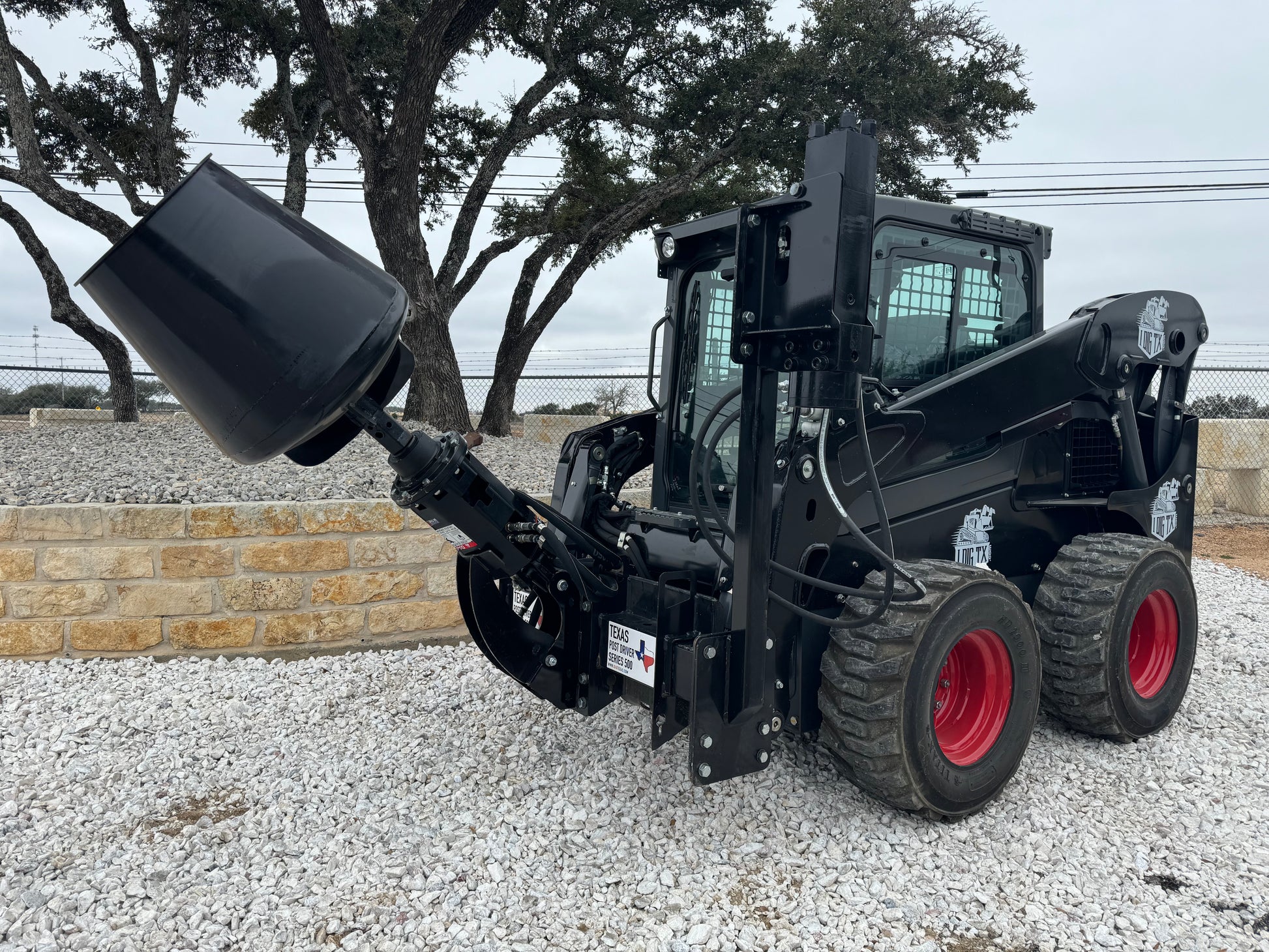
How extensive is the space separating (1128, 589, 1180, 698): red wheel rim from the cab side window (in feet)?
4.67

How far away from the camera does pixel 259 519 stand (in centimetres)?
492

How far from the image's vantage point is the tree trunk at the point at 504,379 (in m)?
13.6

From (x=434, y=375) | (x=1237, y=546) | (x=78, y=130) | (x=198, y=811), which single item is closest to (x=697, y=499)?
(x=198, y=811)

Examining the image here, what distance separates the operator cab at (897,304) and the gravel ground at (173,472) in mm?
2365

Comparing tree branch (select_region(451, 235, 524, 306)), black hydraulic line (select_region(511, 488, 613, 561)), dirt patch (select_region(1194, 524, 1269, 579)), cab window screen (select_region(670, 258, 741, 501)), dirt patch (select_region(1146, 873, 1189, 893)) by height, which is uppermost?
tree branch (select_region(451, 235, 524, 306))

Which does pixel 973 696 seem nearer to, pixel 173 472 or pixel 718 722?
pixel 718 722

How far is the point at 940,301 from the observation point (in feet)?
12.1

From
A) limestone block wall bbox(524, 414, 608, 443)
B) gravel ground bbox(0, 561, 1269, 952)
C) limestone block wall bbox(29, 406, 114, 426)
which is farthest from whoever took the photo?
limestone block wall bbox(524, 414, 608, 443)

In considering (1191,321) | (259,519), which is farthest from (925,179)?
(259,519)

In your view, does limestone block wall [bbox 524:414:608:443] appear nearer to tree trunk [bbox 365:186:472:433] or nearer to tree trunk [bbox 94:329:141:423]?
tree trunk [bbox 365:186:472:433]

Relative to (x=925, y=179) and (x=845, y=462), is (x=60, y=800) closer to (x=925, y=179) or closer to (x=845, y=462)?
(x=845, y=462)

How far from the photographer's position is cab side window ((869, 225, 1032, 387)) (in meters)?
3.46

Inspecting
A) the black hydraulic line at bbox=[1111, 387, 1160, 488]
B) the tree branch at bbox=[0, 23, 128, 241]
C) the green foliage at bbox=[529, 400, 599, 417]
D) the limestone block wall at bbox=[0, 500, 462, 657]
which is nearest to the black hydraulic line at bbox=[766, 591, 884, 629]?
the black hydraulic line at bbox=[1111, 387, 1160, 488]

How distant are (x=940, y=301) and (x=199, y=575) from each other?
4073 millimetres
